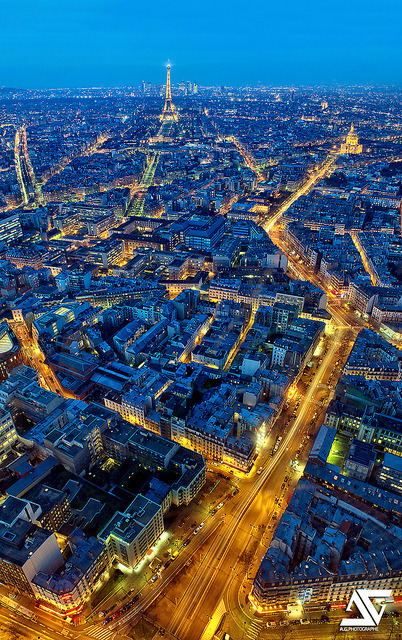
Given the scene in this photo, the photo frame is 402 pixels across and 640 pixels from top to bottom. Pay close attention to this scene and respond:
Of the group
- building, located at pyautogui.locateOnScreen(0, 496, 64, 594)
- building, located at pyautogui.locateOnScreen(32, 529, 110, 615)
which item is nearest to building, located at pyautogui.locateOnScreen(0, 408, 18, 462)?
building, located at pyautogui.locateOnScreen(0, 496, 64, 594)

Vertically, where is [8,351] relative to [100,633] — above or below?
above

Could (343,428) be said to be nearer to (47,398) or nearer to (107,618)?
(107,618)

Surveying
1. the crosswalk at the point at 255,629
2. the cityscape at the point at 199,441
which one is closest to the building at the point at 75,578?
the cityscape at the point at 199,441

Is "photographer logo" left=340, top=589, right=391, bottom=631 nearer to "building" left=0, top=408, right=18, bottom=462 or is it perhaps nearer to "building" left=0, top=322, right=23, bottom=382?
"building" left=0, top=408, right=18, bottom=462

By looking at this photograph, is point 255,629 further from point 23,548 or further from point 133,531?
point 23,548

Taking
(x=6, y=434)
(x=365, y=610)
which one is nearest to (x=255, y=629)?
(x=365, y=610)

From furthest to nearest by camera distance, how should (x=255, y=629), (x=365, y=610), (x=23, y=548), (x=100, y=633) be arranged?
1. (x=23, y=548)
2. (x=365, y=610)
3. (x=255, y=629)
4. (x=100, y=633)

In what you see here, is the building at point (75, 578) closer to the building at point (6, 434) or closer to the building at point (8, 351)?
the building at point (6, 434)
